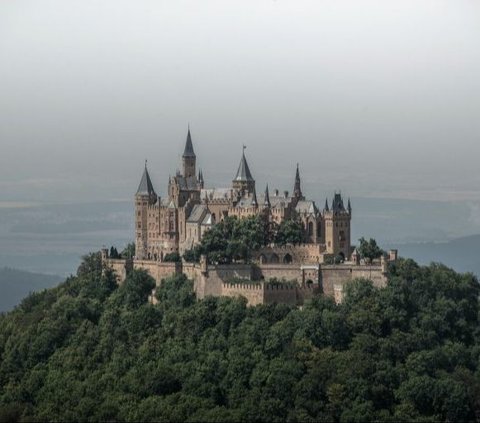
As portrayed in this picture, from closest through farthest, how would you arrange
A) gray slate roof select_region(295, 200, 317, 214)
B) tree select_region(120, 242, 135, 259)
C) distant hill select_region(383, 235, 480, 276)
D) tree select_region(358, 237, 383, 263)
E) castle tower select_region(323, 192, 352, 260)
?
tree select_region(358, 237, 383, 263)
castle tower select_region(323, 192, 352, 260)
gray slate roof select_region(295, 200, 317, 214)
tree select_region(120, 242, 135, 259)
distant hill select_region(383, 235, 480, 276)

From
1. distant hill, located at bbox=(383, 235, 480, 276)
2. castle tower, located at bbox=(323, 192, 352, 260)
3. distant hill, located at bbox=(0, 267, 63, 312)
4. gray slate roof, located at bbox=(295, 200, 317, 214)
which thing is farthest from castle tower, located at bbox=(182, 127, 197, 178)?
distant hill, located at bbox=(0, 267, 63, 312)

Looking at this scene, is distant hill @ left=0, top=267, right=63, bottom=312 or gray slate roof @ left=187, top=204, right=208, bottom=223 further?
distant hill @ left=0, top=267, right=63, bottom=312

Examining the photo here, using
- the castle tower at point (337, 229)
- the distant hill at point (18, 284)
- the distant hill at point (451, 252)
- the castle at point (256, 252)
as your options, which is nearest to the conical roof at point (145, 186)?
the castle at point (256, 252)

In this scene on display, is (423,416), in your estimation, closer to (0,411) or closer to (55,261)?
(0,411)

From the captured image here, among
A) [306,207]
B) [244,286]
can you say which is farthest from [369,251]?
[244,286]

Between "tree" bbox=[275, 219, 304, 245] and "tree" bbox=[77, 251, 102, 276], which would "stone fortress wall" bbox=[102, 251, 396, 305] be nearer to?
"tree" bbox=[275, 219, 304, 245]

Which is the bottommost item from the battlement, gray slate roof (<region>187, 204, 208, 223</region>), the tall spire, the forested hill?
the forested hill

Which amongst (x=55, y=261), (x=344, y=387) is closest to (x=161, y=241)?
(x=344, y=387)

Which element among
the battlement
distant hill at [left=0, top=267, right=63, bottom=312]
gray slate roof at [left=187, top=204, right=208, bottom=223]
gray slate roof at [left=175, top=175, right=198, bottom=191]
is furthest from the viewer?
distant hill at [left=0, top=267, right=63, bottom=312]
